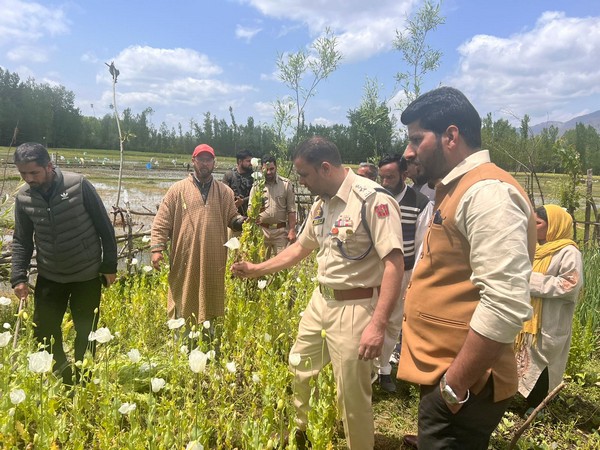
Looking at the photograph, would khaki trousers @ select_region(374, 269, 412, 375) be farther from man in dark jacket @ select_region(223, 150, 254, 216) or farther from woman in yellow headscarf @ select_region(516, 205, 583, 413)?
man in dark jacket @ select_region(223, 150, 254, 216)

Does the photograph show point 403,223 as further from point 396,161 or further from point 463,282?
point 463,282

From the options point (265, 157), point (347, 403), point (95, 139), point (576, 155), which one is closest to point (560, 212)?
point (347, 403)

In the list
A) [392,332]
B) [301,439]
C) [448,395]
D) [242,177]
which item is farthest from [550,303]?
[242,177]

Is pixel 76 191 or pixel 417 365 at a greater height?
pixel 76 191

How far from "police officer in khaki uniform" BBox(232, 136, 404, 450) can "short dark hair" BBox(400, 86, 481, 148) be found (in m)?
0.73

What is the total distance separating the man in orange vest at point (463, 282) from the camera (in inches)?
49.8

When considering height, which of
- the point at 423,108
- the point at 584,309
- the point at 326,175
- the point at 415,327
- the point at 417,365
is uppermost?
the point at 423,108

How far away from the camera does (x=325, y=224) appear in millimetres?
2420

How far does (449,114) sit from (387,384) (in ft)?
8.25

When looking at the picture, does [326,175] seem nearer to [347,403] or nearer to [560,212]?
[347,403]

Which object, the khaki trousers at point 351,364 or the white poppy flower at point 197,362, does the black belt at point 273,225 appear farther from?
the white poppy flower at point 197,362

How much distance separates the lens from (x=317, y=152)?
2.29m

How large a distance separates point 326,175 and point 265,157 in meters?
3.15

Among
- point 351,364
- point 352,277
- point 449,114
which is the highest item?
point 449,114
